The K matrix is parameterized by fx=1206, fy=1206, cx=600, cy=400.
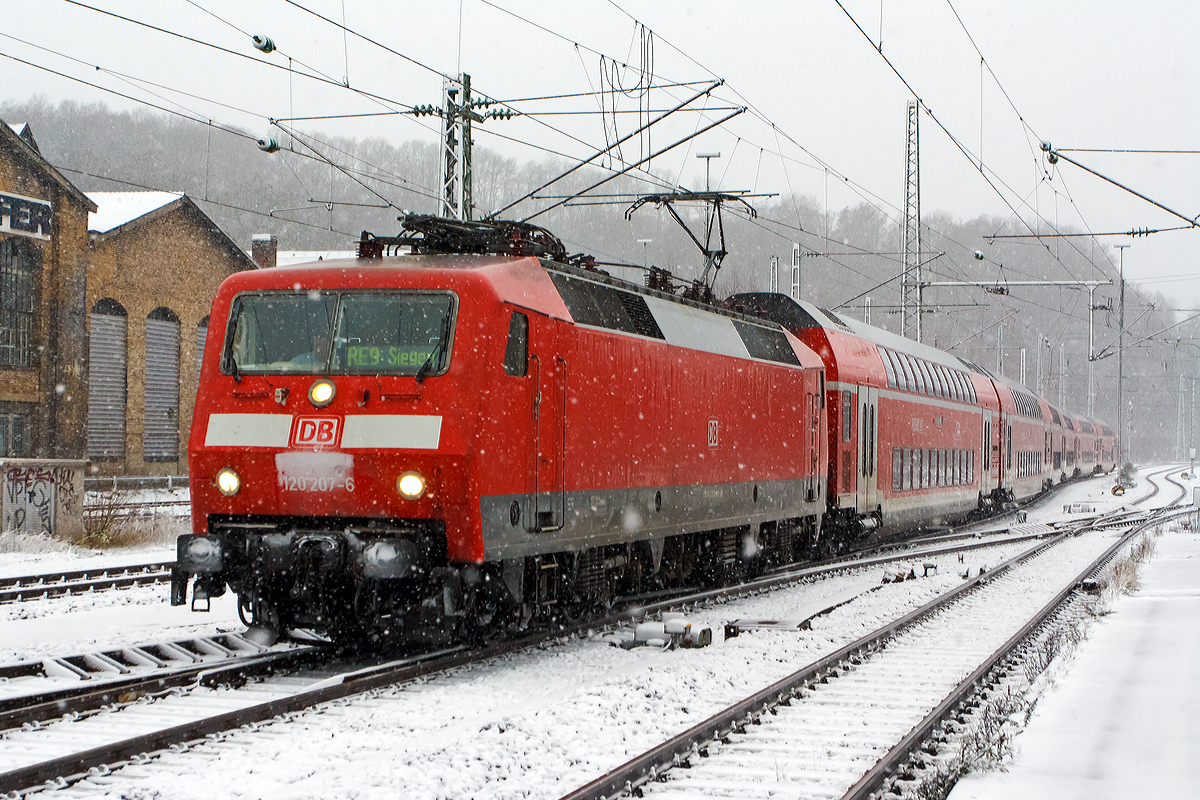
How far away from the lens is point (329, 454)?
8.84m

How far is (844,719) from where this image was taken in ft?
25.9

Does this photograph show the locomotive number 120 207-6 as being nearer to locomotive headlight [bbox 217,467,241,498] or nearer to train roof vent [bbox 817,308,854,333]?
locomotive headlight [bbox 217,467,241,498]

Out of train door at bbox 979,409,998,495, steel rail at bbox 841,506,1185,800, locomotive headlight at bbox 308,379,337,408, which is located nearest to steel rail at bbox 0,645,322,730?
locomotive headlight at bbox 308,379,337,408

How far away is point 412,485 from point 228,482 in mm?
1521

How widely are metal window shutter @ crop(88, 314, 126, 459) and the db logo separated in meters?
26.0

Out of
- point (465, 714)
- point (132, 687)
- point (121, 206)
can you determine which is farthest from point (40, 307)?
point (465, 714)

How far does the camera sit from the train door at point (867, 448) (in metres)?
19.2

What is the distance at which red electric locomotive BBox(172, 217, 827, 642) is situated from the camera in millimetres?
8727

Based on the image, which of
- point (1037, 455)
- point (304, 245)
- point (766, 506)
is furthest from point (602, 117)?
point (304, 245)

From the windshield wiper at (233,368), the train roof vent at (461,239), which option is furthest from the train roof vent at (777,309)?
the windshield wiper at (233,368)

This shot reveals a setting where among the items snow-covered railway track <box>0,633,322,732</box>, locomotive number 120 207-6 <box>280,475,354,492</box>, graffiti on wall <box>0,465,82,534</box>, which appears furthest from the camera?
graffiti on wall <box>0,465,82,534</box>

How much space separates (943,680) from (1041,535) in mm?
17208

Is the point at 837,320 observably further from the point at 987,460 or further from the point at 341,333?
the point at 987,460

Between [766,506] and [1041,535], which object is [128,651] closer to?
[766,506]
